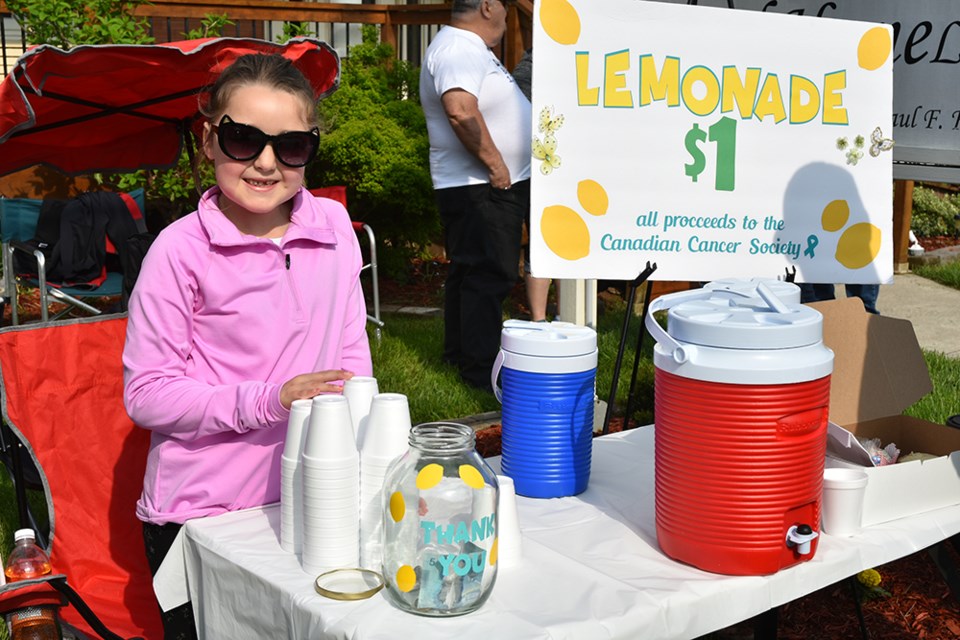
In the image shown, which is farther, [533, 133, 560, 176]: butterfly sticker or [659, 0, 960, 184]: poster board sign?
[659, 0, 960, 184]: poster board sign

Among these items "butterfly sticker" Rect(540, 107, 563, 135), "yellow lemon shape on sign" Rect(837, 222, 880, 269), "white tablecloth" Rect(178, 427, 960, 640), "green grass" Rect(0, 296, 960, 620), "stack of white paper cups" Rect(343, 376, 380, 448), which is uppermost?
"butterfly sticker" Rect(540, 107, 563, 135)

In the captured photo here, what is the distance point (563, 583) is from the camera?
1.51 m

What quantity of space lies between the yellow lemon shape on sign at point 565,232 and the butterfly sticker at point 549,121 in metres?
0.23

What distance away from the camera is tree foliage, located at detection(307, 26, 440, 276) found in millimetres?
7371

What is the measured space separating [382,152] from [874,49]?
181 inches

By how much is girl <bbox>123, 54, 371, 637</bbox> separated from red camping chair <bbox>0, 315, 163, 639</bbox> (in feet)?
2.25

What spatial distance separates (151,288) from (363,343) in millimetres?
500

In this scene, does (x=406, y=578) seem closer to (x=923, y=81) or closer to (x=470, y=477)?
(x=470, y=477)

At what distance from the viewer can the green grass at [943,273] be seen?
8.24m

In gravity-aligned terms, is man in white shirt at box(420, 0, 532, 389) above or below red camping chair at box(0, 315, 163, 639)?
above

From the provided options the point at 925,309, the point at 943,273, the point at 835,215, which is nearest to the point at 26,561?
the point at 835,215

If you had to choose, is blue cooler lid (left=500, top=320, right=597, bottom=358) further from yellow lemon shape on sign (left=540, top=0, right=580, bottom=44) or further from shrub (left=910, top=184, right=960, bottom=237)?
shrub (left=910, top=184, right=960, bottom=237)

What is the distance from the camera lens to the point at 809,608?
10.3 ft

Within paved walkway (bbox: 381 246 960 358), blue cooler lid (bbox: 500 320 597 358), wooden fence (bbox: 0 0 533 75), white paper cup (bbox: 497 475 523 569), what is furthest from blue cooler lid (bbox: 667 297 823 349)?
wooden fence (bbox: 0 0 533 75)
